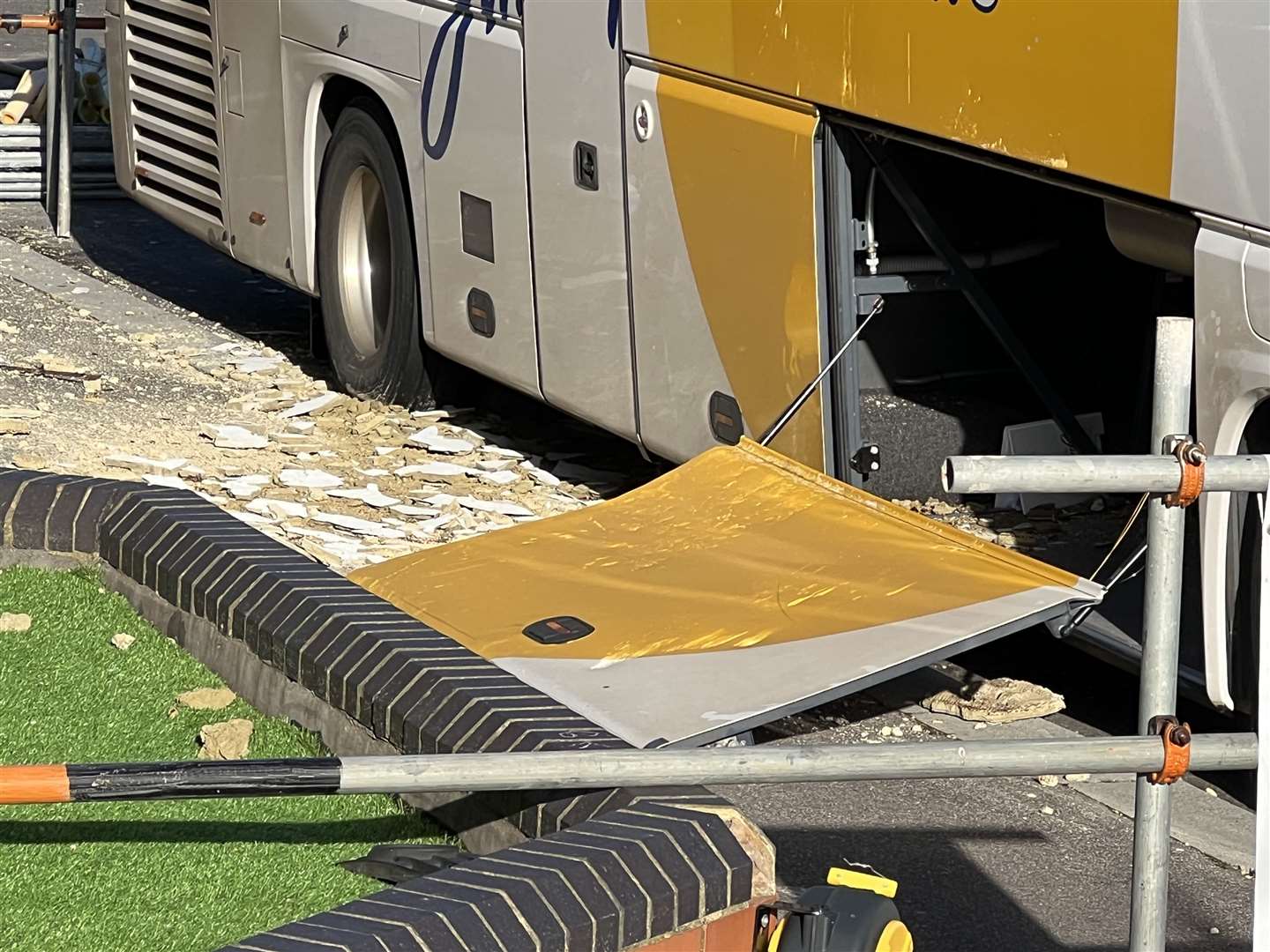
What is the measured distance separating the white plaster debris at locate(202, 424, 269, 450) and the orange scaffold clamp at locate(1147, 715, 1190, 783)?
605 centimetres

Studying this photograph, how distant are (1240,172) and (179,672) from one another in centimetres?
299

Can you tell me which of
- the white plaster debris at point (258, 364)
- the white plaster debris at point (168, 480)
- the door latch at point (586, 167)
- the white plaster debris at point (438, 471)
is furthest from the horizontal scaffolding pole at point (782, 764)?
the white plaster debris at point (258, 364)

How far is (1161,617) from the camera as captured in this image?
3135 mm

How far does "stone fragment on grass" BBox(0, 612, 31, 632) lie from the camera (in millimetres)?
5605

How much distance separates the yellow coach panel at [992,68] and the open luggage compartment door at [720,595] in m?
1.15

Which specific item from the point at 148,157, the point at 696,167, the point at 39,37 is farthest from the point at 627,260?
the point at 39,37

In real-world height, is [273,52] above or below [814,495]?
above

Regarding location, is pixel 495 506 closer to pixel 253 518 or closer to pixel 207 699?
pixel 253 518

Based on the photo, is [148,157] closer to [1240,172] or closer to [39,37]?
[1240,172]

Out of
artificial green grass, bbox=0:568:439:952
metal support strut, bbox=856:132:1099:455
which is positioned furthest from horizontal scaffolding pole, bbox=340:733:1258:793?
metal support strut, bbox=856:132:1099:455

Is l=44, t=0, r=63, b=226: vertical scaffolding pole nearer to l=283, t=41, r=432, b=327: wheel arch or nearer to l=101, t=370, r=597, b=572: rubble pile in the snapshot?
l=283, t=41, r=432, b=327: wheel arch

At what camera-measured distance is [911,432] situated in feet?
21.5

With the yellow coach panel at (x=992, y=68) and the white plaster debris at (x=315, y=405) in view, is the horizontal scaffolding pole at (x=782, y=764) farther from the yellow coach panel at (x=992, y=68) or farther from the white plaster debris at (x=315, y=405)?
the white plaster debris at (x=315, y=405)

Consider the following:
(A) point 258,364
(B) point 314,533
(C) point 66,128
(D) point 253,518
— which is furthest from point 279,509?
(C) point 66,128
